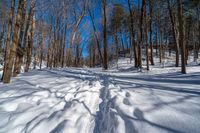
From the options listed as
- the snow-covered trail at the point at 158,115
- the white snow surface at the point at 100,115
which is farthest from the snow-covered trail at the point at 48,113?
the snow-covered trail at the point at 158,115

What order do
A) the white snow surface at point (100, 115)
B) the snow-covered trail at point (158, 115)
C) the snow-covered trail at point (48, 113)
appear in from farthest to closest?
the snow-covered trail at point (48, 113), the white snow surface at point (100, 115), the snow-covered trail at point (158, 115)

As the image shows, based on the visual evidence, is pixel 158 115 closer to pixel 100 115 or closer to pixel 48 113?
pixel 100 115

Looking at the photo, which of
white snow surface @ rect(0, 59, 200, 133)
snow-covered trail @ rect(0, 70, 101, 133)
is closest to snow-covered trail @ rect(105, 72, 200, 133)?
white snow surface @ rect(0, 59, 200, 133)

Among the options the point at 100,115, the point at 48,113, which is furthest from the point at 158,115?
the point at 48,113

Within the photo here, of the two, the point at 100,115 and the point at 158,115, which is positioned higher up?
the point at 158,115

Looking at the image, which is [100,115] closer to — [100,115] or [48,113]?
[100,115]

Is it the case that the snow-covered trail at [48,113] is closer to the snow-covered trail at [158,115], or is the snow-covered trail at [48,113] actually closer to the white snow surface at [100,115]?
the white snow surface at [100,115]

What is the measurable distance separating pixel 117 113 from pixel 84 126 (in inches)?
31.8

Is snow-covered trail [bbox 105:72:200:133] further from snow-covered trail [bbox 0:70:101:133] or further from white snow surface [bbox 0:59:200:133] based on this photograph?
snow-covered trail [bbox 0:70:101:133]

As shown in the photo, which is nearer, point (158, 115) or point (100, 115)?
point (158, 115)

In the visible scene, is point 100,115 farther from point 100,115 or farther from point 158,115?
point 158,115

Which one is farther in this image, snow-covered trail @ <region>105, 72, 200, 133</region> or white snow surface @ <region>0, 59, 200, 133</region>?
white snow surface @ <region>0, 59, 200, 133</region>

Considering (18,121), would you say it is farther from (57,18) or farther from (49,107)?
(57,18)

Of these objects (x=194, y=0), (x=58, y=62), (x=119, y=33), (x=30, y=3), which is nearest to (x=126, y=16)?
Answer: (x=119, y=33)
